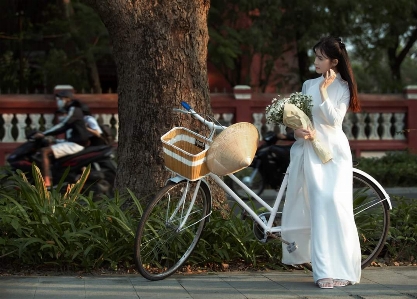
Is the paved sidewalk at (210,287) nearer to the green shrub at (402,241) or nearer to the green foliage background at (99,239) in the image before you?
the green foliage background at (99,239)

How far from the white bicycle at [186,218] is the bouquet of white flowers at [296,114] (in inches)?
16.2

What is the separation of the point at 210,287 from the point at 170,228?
1.85 feet

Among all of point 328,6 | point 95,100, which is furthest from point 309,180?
point 328,6

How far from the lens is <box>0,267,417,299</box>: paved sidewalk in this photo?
5.64 meters

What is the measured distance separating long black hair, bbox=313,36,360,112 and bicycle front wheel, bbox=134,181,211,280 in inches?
50.3

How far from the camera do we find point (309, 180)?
6.02 meters

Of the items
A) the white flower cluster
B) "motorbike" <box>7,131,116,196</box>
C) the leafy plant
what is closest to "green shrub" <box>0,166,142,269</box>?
the white flower cluster

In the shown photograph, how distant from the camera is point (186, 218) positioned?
6.13 meters

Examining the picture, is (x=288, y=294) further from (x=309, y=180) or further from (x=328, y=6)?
(x=328, y=6)

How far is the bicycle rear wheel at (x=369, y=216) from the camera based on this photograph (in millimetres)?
6500

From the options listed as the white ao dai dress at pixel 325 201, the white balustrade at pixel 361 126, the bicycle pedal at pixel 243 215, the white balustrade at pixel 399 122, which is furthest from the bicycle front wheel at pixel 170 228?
the white balustrade at pixel 399 122

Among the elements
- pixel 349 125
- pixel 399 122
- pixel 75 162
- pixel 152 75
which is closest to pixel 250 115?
pixel 349 125

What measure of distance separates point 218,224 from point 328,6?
43.1 feet

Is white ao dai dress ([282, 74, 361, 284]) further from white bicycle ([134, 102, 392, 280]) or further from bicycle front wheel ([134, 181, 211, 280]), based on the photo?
bicycle front wheel ([134, 181, 211, 280])
